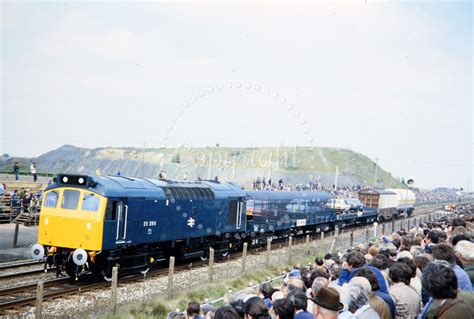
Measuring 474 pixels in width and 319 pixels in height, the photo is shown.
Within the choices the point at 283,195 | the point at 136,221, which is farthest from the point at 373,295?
the point at 283,195

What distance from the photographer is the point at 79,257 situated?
15.7 m

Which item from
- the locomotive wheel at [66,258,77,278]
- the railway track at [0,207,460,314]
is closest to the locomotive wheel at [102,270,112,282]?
the railway track at [0,207,460,314]

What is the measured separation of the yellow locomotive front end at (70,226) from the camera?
16266 mm

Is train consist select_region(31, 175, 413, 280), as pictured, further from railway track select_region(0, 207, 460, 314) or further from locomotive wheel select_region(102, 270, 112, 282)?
railway track select_region(0, 207, 460, 314)

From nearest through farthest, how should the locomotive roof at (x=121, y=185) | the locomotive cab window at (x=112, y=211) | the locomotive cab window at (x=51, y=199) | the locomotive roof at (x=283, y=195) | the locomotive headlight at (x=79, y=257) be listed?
1. the locomotive headlight at (x=79, y=257)
2. the locomotive cab window at (x=112, y=211)
3. the locomotive roof at (x=121, y=185)
4. the locomotive cab window at (x=51, y=199)
5. the locomotive roof at (x=283, y=195)

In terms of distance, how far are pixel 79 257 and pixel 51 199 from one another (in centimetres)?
248

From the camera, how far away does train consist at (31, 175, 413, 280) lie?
54.0ft

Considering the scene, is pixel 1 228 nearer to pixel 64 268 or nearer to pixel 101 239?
pixel 64 268

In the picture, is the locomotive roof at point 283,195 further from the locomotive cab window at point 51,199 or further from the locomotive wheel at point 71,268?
the locomotive cab window at point 51,199

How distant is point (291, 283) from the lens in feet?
26.4

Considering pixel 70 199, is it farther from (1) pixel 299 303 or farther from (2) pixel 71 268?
(1) pixel 299 303

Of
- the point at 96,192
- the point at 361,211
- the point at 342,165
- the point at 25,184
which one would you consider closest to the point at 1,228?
the point at 25,184

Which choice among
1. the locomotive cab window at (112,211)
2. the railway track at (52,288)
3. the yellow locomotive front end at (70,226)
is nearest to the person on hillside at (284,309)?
the railway track at (52,288)

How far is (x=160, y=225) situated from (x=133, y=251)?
1.57 metres
